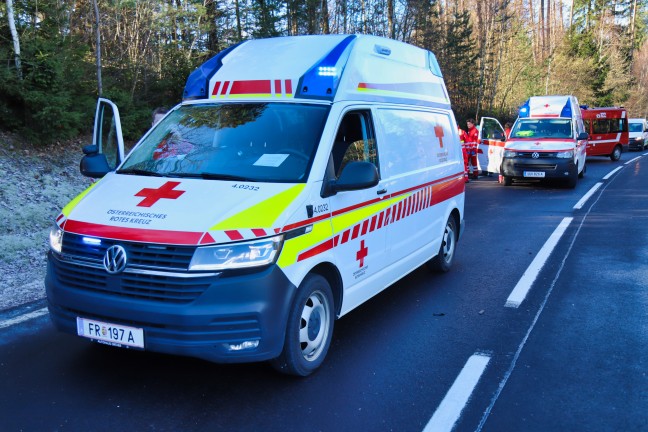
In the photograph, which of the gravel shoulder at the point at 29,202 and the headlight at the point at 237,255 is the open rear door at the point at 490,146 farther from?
the headlight at the point at 237,255

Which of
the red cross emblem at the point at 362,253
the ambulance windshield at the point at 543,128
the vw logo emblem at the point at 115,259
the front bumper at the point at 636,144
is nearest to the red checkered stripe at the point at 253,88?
the red cross emblem at the point at 362,253

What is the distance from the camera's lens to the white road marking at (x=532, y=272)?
6110 millimetres

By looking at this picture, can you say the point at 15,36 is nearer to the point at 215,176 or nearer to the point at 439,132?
the point at 439,132

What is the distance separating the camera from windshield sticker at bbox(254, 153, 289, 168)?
431 cm

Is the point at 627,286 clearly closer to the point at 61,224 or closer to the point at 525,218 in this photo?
the point at 525,218

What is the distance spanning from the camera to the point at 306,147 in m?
4.38

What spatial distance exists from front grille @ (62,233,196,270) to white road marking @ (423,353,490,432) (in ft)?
5.80

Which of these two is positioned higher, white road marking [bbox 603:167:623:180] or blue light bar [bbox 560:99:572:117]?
blue light bar [bbox 560:99:572:117]

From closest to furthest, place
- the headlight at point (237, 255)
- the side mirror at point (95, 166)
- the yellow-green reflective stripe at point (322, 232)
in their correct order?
the headlight at point (237, 255) → the yellow-green reflective stripe at point (322, 232) → the side mirror at point (95, 166)

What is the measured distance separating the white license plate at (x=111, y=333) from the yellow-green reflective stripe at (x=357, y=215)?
5.04 ft

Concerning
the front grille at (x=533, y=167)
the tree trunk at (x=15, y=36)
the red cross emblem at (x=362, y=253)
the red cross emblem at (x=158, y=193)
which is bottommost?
the front grille at (x=533, y=167)

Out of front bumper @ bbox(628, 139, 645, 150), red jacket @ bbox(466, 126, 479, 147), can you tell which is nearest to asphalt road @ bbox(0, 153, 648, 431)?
red jacket @ bbox(466, 126, 479, 147)

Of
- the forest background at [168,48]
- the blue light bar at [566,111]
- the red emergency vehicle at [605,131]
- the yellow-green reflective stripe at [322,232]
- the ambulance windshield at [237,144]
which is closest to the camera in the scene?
the yellow-green reflective stripe at [322,232]

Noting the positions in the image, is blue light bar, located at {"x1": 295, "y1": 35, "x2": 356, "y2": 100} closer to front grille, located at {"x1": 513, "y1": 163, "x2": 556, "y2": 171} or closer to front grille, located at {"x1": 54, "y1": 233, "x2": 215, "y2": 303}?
front grille, located at {"x1": 54, "y1": 233, "x2": 215, "y2": 303}
